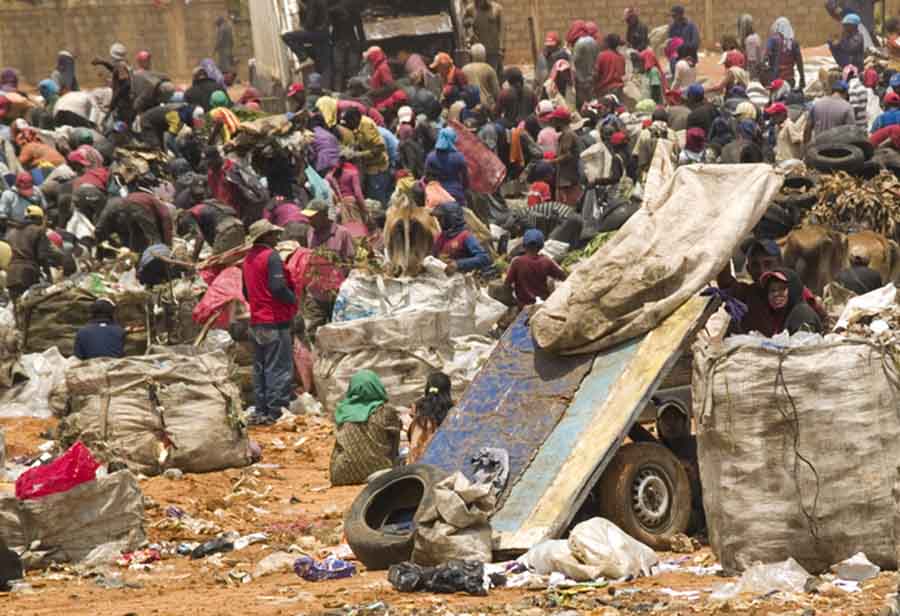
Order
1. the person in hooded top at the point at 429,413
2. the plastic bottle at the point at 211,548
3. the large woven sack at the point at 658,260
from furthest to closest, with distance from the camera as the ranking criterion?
the person in hooded top at the point at 429,413
the plastic bottle at the point at 211,548
the large woven sack at the point at 658,260

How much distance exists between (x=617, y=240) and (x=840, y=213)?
21.3ft

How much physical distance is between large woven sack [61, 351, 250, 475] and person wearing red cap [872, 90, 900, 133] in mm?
9417

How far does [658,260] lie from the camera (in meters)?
12.2

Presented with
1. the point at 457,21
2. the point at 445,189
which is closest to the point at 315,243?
the point at 445,189

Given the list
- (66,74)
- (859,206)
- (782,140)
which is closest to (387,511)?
(859,206)

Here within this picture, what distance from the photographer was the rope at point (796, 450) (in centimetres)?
1037

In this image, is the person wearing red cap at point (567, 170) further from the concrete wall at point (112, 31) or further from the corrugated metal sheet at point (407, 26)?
the concrete wall at point (112, 31)

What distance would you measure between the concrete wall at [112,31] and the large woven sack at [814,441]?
3406cm

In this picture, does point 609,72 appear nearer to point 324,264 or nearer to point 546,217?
point 546,217

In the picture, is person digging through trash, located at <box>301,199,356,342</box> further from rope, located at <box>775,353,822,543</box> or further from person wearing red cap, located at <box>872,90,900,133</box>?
rope, located at <box>775,353,822,543</box>

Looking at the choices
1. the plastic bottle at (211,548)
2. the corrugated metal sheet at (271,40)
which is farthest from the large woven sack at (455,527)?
the corrugated metal sheet at (271,40)

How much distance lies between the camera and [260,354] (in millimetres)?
17109

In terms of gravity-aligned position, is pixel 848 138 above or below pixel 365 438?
above

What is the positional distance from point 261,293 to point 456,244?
2269 mm
